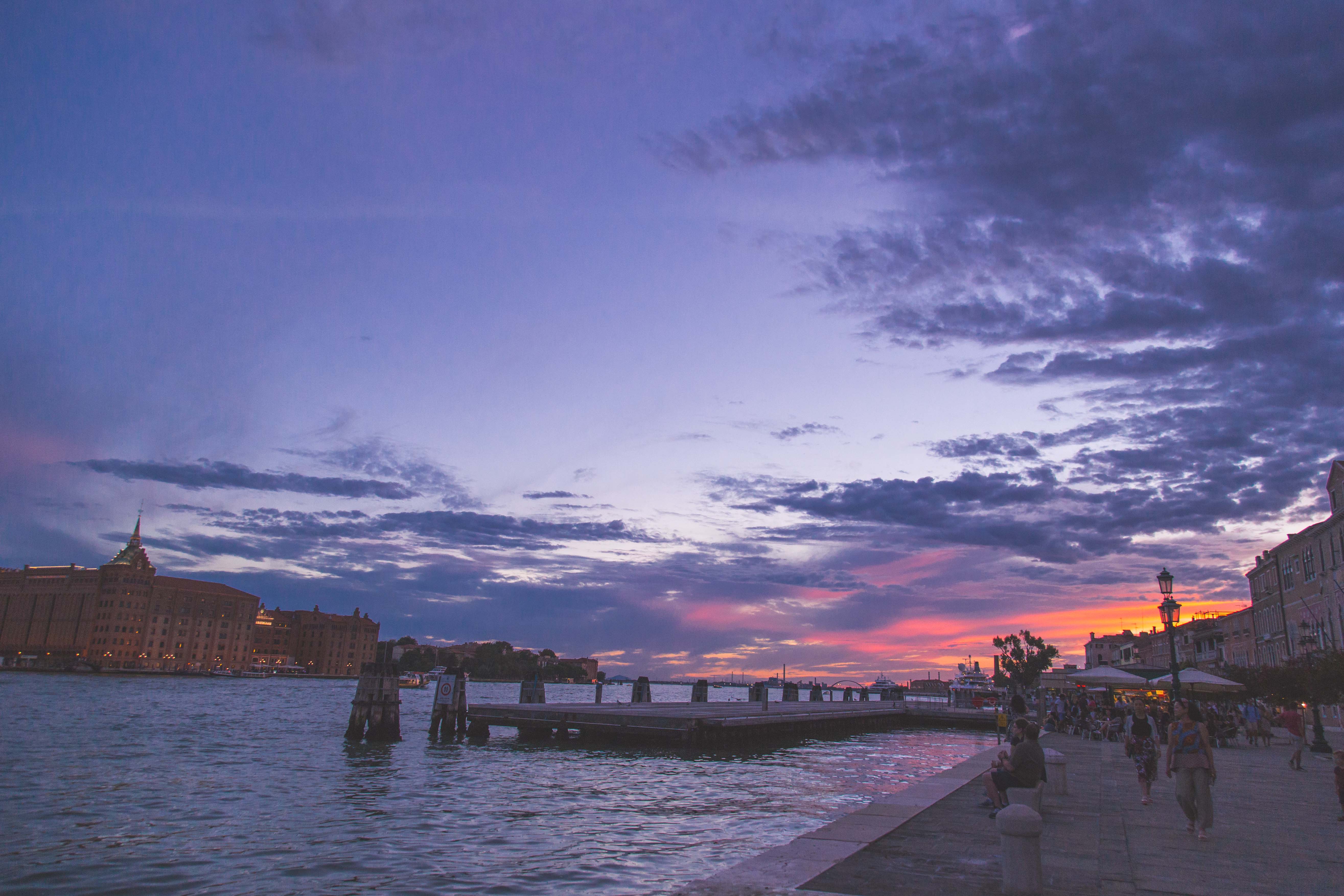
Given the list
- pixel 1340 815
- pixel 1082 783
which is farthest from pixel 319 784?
pixel 1340 815

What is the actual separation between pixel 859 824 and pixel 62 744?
41.0 meters

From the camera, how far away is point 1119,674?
38219 mm

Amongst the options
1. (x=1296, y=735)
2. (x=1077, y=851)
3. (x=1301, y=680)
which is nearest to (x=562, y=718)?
(x=1296, y=735)

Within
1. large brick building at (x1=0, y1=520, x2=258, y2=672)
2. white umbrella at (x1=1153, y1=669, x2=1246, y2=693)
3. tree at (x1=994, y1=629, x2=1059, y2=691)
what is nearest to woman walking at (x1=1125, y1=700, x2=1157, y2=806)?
white umbrella at (x1=1153, y1=669, x2=1246, y2=693)

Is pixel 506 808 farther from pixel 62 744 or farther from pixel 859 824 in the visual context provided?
pixel 62 744

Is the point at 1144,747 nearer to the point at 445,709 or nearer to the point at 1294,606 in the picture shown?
the point at 445,709

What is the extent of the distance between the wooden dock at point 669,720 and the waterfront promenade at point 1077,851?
872 inches

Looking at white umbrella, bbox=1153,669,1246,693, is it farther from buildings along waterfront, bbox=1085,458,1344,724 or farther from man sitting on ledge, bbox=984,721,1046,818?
man sitting on ledge, bbox=984,721,1046,818

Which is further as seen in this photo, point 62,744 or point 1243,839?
point 62,744

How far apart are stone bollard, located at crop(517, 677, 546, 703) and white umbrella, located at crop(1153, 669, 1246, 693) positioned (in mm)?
35092

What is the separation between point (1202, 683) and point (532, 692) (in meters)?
37.5

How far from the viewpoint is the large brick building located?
603ft

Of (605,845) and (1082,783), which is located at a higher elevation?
(1082,783)

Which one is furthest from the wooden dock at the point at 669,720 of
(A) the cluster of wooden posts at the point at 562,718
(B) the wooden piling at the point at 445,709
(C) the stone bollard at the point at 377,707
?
(C) the stone bollard at the point at 377,707
